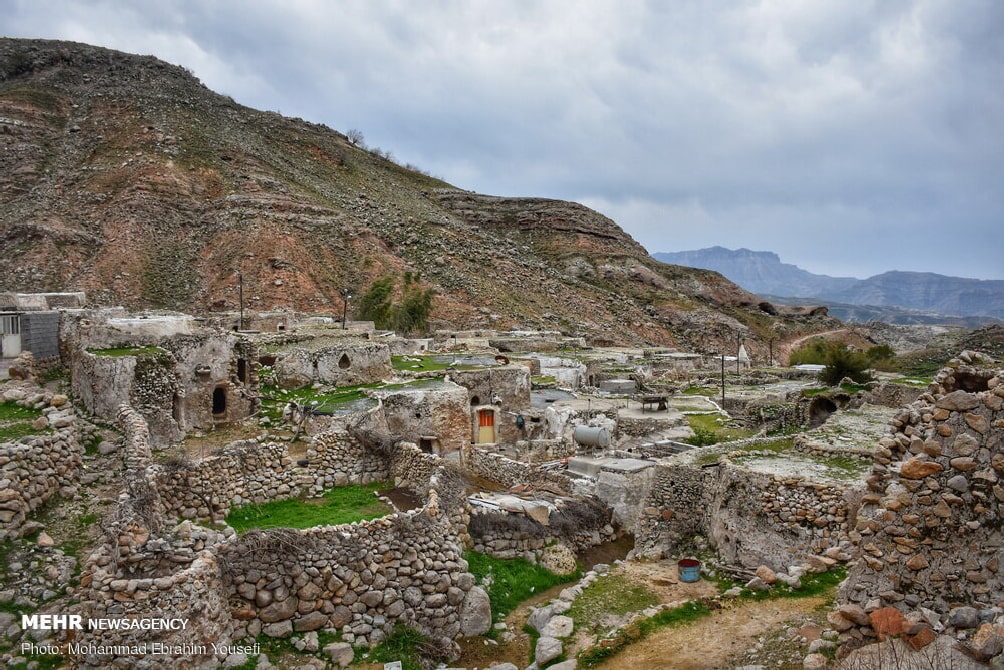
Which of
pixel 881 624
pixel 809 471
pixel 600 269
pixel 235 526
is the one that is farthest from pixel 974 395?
pixel 600 269

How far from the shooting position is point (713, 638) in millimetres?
6043

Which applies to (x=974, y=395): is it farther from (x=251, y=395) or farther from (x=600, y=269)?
(x=600, y=269)

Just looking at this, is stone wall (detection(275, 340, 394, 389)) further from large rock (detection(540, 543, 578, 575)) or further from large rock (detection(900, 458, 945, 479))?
large rock (detection(900, 458, 945, 479))

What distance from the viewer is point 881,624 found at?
4176 millimetres

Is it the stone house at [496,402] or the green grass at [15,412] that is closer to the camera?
the green grass at [15,412]

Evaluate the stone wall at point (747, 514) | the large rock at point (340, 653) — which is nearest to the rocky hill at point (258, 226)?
the stone wall at point (747, 514)

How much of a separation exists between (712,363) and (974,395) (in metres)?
37.9

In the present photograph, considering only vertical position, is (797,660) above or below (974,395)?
below

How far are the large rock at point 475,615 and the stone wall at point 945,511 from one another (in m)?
4.47

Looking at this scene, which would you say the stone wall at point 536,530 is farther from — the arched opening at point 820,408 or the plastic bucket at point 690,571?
the arched opening at point 820,408

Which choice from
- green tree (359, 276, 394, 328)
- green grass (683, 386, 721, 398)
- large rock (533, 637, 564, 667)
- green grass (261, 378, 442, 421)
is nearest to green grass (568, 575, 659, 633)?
large rock (533, 637, 564, 667)

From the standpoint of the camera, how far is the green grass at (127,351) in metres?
10.6

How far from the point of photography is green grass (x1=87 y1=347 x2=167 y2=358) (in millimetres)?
10578

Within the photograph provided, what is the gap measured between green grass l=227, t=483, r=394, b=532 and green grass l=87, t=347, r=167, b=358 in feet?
13.5
